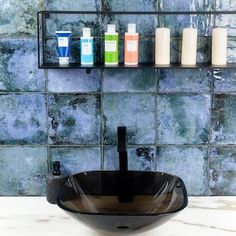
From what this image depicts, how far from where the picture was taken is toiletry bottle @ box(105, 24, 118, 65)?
1.56 m

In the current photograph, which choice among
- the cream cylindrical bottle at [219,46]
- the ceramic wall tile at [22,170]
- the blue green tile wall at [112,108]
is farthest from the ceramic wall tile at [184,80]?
the ceramic wall tile at [22,170]

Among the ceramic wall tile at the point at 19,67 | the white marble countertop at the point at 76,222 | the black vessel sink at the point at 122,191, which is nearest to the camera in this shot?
the white marble countertop at the point at 76,222

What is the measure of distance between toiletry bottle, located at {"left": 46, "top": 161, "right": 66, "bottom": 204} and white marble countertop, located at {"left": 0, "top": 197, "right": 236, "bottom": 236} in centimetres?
4

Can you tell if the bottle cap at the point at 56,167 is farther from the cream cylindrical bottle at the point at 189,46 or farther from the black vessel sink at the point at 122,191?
the cream cylindrical bottle at the point at 189,46

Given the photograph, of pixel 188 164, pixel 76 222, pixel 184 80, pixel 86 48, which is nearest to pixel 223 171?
pixel 188 164

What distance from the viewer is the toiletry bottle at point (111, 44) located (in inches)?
61.5

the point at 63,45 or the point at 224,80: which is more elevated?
the point at 63,45

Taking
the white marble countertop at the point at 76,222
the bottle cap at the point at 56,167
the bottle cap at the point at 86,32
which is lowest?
the white marble countertop at the point at 76,222

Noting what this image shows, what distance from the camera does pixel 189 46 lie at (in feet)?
5.25

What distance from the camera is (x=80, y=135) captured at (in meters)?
1.74

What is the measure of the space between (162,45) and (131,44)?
11 centimetres

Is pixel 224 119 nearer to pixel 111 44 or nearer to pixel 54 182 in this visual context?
pixel 111 44

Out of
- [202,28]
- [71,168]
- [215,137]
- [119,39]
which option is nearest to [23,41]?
[119,39]

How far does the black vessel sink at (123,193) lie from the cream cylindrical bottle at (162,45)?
438 mm
